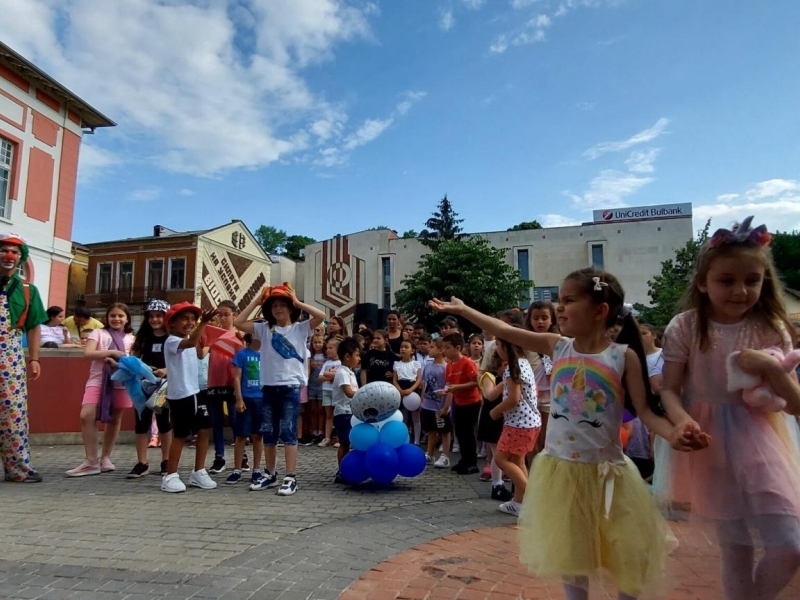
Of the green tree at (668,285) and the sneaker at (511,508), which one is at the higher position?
the green tree at (668,285)

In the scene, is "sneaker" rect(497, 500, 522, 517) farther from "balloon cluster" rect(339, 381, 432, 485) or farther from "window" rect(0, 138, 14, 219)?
"window" rect(0, 138, 14, 219)

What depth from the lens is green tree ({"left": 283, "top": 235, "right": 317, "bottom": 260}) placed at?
74.3 m

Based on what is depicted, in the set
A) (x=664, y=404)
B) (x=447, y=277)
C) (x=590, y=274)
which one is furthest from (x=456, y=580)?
(x=447, y=277)

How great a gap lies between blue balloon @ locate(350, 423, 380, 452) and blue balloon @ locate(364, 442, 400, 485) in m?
0.06

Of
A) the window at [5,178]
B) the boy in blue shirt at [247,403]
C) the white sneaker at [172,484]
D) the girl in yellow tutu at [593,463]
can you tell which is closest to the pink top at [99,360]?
the boy in blue shirt at [247,403]

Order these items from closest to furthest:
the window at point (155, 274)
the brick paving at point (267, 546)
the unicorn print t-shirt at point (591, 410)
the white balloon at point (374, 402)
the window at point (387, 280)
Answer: the unicorn print t-shirt at point (591, 410) < the brick paving at point (267, 546) < the white balloon at point (374, 402) < the window at point (155, 274) < the window at point (387, 280)

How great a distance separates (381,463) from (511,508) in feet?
4.55

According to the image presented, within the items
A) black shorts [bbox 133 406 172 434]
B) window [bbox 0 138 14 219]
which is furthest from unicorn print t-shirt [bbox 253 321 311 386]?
window [bbox 0 138 14 219]

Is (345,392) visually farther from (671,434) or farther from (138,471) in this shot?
(671,434)

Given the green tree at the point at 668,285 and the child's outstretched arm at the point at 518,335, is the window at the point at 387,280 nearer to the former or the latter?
the green tree at the point at 668,285

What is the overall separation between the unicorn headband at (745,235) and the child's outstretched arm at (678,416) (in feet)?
1.78

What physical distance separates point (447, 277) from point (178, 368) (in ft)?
79.9

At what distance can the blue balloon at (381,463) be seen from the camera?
5.64m

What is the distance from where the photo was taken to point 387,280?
4638cm
